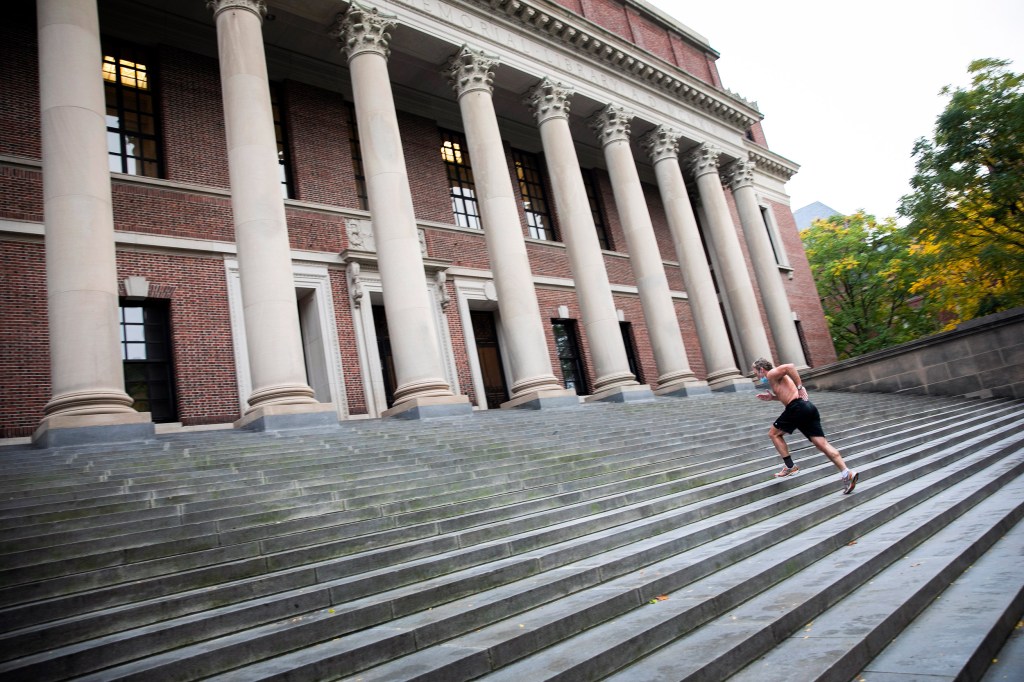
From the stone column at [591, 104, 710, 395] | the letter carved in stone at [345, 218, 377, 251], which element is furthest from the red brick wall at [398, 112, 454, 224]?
the stone column at [591, 104, 710, 395]

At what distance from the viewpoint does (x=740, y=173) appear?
28109 mm

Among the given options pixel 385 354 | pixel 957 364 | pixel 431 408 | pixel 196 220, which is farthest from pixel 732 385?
pixel 196 220

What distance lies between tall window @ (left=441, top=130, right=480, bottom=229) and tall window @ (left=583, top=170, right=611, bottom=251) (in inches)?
254

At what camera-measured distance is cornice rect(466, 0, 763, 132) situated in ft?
65.3

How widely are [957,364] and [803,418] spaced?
16.2m

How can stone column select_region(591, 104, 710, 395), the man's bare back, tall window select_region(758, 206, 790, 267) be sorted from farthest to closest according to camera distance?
tall window select_region(758, 206, 790, 267) → stone column select_region(591, 104, 710, 395) → the man's bare back

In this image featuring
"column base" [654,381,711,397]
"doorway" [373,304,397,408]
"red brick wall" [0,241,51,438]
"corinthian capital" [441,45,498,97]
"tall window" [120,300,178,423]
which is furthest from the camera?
"column base" [654,381,711,397]

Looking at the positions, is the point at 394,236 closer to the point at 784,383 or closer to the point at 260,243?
the point at 260,243

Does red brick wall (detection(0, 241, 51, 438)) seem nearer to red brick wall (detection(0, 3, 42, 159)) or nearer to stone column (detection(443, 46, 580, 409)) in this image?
red brick wall (detection(0, 3, 42, 159))

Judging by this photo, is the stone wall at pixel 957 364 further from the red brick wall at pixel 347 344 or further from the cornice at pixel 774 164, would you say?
the red brick wall at pixel 347 344

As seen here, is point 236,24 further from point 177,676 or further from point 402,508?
point 177,676

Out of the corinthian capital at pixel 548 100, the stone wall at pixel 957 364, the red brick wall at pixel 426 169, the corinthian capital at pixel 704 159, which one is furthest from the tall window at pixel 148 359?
the stone wall at pixel 957 364

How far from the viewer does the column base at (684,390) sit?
20453mm

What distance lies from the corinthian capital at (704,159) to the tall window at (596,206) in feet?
13.8
